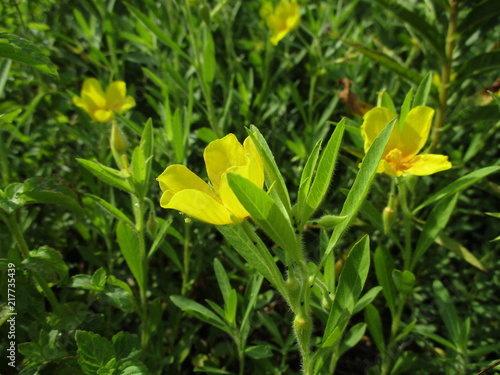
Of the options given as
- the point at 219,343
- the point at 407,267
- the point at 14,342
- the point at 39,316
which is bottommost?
the point at 219,343

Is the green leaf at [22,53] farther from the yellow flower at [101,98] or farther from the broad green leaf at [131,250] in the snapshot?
the yellow flower at [101,98]

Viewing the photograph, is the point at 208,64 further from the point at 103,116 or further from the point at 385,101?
the point at 385,101

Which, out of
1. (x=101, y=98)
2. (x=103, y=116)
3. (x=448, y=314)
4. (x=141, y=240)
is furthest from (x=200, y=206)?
(x=101, y=98)

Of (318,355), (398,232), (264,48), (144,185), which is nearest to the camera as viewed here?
(318,355)

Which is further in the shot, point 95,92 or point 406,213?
point 95,92

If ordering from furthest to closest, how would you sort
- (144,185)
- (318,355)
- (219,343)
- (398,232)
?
(398,232) → (219,343) → (144,185) → (318,355)

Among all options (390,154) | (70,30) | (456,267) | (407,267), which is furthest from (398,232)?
(70,30)

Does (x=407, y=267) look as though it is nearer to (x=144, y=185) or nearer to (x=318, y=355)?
(x=318, y=355)

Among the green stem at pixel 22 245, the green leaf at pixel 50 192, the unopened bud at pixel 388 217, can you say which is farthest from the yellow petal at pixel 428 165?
the green stem at pixel 22 245
